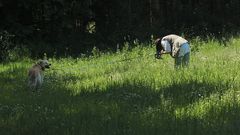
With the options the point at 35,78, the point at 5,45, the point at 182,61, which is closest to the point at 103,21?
the point at 5,45

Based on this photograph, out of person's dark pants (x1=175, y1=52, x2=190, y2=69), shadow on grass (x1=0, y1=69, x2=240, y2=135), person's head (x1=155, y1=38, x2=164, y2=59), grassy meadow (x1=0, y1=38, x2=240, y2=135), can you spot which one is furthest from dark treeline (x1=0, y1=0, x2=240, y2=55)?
shadow on grass (x1=0, y1=69, x2=240, y2=135)

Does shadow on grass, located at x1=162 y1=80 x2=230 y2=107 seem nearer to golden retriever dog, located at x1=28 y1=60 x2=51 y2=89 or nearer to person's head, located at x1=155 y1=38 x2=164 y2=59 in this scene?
person's head, located at x1=155 y1=38 x2=164 y2=59

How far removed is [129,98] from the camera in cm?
1144

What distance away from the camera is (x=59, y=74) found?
16156 millimetres

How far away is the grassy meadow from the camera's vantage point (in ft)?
29.6

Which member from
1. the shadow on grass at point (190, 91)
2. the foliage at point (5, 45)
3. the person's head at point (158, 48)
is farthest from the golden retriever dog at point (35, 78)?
the foliage at point (5, 45)

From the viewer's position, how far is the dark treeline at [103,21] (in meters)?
23.6

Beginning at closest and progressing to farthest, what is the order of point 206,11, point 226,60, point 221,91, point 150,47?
point 221,91
point 226,60
point 150,47
point 206,11

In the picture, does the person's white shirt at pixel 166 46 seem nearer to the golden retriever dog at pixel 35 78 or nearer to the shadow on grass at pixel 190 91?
the shadow on grass at pixel 190 91

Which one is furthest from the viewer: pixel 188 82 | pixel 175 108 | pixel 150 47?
pixel 150 47

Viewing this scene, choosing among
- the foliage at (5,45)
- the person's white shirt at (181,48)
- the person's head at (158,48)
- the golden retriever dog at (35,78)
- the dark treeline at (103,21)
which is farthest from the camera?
the dark treeline at (103,21)

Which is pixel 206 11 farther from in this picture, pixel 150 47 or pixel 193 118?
pixel 193 118

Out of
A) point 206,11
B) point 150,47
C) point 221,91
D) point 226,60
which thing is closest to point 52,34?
point 150,47

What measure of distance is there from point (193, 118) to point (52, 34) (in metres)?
15.9
